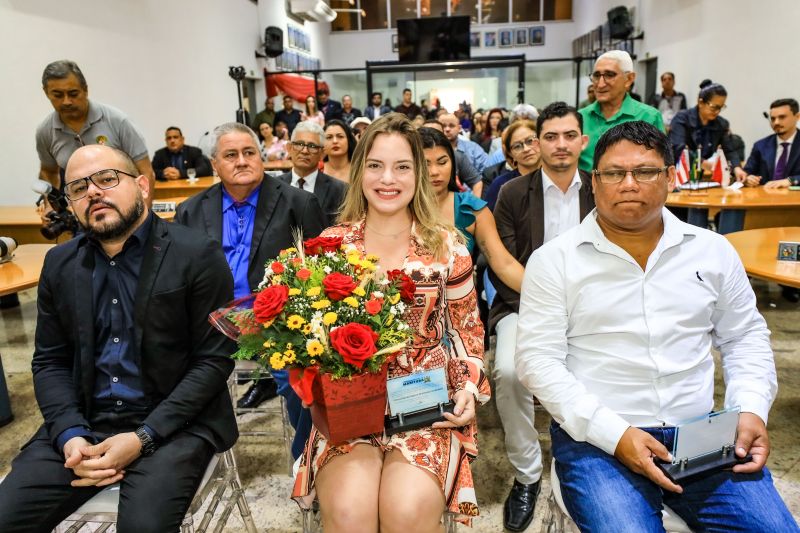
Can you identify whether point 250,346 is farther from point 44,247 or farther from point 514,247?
point 44,247

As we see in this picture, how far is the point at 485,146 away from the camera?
793 centimetres

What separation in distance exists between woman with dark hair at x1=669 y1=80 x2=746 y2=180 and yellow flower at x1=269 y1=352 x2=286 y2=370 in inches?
190

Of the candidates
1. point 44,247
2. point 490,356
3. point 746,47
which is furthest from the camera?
point 746,47

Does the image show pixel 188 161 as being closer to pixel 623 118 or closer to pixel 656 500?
pixel 623 118

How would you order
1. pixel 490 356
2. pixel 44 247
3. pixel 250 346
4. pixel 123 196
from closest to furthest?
1. pixel 250 346
2. pixel 123 196
3. pixel 44 247
4. pixel 490 356

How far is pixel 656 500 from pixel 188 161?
718 cm

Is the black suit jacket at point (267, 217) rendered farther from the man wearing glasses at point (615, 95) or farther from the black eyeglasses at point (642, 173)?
the man wearing glasses at point (615, 95)

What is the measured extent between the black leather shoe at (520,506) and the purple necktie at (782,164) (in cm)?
397

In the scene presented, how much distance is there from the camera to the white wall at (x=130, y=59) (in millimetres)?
5895

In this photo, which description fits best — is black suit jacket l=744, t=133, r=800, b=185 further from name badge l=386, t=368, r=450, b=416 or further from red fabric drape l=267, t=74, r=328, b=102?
red fabric drape l=267, t=74, r=328, b=102

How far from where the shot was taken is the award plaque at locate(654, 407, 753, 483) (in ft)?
4.42

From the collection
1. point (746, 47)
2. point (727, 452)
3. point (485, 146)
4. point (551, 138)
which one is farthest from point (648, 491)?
point (746, 47)

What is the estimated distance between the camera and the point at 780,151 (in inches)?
180

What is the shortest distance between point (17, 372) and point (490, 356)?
330 cm
